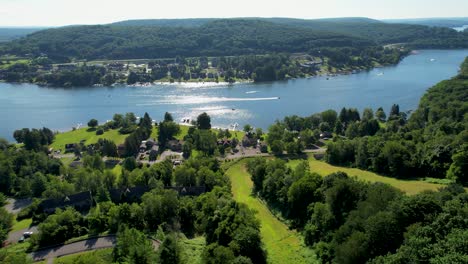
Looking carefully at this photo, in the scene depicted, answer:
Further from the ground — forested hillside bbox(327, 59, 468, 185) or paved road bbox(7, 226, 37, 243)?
forested hillside bbox(327, 59, 468, 185)

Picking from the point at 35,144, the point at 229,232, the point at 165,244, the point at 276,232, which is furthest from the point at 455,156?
the point at 35,144

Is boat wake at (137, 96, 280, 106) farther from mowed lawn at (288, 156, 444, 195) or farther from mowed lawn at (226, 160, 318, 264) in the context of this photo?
mowed lawn at (226, 160, 318, 264)

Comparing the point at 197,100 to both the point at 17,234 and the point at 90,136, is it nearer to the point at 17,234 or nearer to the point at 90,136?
the point at 90,136

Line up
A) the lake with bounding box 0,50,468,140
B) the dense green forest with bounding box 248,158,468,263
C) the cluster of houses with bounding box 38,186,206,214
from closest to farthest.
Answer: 1. the dense green forest with bounding box 248,158,468,263
2. the cluster of houses with bounding box 38,186,206,214
3. the lake with bounding box 0,50,468,140

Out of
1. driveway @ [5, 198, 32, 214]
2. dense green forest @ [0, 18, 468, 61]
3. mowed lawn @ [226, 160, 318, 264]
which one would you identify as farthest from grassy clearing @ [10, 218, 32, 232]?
dense green forest @ [0, 18, 468, 61]

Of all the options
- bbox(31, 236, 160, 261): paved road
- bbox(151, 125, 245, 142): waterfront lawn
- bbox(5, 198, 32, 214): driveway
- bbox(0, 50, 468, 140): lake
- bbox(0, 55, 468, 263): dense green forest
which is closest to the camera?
bbox(0, 55, 468, 263): dense green forest

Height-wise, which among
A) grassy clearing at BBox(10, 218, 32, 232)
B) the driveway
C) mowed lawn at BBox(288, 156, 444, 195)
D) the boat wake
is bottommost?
the driveway

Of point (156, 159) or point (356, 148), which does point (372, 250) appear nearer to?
point (356, 148)
